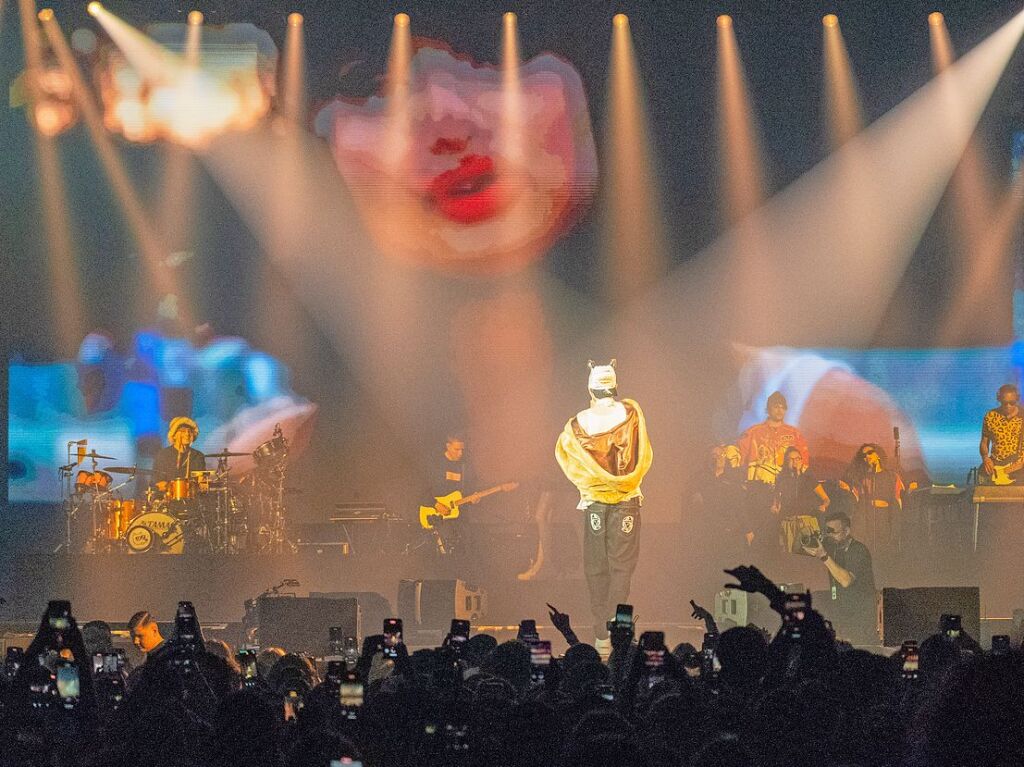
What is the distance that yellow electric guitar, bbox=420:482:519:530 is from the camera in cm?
1514

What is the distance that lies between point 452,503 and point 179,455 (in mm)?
2978

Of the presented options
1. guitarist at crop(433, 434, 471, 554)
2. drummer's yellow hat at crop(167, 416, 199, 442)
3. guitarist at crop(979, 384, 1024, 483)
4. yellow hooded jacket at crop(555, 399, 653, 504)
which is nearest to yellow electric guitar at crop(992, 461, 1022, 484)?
guitarist at crop(979, 384, 1024, 483)

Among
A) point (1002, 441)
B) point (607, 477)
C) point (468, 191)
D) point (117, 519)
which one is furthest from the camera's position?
→ point (468, 191)

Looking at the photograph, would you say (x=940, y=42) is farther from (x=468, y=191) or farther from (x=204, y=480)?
(x=204, y=480)

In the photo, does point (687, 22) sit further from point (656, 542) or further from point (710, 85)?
point (656, 542)

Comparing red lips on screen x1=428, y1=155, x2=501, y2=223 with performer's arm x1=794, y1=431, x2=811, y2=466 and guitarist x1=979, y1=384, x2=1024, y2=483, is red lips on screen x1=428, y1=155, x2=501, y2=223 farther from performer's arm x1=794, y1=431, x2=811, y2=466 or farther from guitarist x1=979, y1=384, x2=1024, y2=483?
guitarist x1=979, y1=384, x2=1024, y2=483

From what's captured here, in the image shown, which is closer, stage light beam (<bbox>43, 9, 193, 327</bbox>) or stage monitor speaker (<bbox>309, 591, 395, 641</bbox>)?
stage monitor speaker (<bbox>309, 591, 395, 641</bbox>)

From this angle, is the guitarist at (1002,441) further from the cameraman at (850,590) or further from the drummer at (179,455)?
the drummer at (179,455)

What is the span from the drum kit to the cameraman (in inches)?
222

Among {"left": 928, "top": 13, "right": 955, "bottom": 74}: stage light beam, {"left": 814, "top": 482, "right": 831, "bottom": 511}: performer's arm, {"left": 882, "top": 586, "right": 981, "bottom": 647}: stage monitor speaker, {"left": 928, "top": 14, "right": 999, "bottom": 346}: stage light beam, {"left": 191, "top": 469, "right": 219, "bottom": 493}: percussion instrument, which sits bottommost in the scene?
{"left": 882, "top": 586, "right": 981, "bottom": 647}: stage monitor speaker

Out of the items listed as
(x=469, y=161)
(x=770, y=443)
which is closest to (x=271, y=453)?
(x=469, y=161)

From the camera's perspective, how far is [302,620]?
9.52m

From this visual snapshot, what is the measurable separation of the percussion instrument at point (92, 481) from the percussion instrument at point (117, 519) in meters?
0.61

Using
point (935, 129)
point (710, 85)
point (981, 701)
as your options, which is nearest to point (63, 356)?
point (710, 85)
